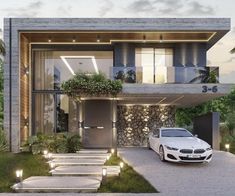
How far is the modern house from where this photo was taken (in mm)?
21094

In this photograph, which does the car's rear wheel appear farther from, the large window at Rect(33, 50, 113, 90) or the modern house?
the large window at Rect(33, 50, 113, 90)

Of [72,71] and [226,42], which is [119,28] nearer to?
[72,71]

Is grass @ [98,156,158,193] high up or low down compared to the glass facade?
down

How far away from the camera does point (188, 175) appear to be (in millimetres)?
14188

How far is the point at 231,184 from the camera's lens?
12.7 meters

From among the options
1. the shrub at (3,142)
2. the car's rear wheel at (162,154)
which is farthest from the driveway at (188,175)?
the shrub at (3,142)

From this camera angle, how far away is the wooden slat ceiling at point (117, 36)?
2242 cm

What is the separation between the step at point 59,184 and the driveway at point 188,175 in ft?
5.99

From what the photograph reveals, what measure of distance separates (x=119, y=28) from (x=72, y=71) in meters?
4.13

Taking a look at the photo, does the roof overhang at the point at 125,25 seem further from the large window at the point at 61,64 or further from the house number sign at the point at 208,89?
the house number sign at the point at 208,89

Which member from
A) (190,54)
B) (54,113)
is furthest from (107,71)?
(190,54)

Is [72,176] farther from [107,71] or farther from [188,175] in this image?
[107,71]

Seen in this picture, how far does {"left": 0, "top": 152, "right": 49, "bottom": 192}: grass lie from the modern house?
3.28 metres

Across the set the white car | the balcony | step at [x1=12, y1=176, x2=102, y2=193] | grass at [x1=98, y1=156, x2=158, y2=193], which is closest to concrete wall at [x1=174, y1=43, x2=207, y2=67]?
the balcony
